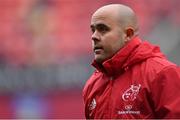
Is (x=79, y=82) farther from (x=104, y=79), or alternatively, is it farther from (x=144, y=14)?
(x=104, y=79)

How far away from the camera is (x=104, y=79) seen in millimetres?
3514

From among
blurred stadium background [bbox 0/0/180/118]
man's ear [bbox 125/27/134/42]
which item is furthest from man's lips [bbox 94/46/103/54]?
blurred stadium background [bbox 0/0/180/118]

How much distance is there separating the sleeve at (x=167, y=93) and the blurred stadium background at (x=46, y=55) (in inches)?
167

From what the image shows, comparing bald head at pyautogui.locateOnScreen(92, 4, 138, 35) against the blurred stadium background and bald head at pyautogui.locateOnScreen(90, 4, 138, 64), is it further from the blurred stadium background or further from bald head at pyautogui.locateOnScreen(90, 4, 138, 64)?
the blurred stadium background

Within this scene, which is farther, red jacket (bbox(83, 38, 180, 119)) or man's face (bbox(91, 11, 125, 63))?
man's face (bbox(91, 11, 125, 63))

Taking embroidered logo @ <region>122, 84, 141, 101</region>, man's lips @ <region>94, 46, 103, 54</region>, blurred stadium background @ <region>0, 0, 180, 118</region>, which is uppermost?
man's lips @ <region>94, 46, 103, 54</region>

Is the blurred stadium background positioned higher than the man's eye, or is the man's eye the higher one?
the man's eye

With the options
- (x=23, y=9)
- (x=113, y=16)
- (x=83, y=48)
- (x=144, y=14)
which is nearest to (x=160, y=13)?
(x=144, y=14)

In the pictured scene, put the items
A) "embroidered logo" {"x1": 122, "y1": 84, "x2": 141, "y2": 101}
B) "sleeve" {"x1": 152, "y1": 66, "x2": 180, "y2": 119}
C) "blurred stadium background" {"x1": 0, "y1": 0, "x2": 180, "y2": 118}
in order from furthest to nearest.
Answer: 1. "blurred stadium background" {"x1": 0, "y1": 0, "x2": 180, "y2": 118}
2. "embroidered logo" {"x1": 122, "y1": 84, "x2": 141, "y2": 101}
3. "sleeve" {"x1": 152, "y1": 66, "x2": 180, "y2": 119}

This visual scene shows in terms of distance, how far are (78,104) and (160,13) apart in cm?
142

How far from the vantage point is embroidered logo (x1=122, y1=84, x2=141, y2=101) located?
3266 mm

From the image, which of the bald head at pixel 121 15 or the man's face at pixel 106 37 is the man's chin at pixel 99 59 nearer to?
the man's face at pixel 106 37

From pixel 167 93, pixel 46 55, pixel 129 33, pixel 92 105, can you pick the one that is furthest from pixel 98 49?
pixel 46 55

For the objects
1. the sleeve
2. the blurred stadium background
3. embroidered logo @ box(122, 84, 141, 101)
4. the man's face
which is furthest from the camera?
the blurred stadium background
